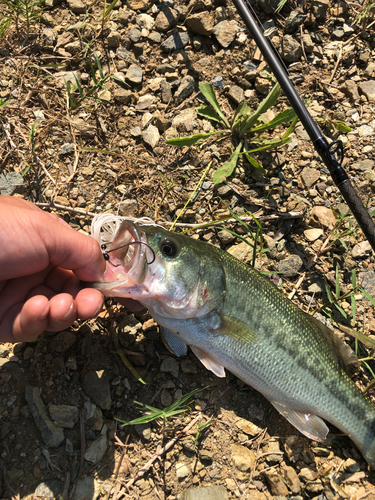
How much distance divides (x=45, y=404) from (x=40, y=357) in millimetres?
430

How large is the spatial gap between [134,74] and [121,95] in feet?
1.17

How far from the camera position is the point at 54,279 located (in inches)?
124

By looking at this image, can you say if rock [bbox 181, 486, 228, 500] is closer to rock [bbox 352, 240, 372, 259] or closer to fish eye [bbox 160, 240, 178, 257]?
fish eye [bbox 160, 240, 178, 257]

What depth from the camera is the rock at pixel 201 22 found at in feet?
14.9

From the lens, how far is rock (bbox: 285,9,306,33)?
15.8ft

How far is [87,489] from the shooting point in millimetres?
3109

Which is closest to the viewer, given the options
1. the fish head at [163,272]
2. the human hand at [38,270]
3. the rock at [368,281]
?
the human hand at [38,270]

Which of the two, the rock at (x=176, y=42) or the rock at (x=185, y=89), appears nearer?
the rock at (x=185, y=89)

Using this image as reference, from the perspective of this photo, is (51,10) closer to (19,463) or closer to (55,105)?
(55,105)

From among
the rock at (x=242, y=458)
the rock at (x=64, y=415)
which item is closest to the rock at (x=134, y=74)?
the rock at (x=64, y=415)

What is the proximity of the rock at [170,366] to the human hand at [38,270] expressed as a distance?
107cm

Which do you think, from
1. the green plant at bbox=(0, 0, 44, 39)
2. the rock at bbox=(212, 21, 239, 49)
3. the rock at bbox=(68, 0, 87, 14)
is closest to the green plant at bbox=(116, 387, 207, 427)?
the rock at bbox=(212, 21, 239, 49)

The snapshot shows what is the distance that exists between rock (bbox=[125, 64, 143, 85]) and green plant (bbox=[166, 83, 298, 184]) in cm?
79

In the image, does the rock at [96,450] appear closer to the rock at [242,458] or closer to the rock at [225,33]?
the rock at [242,458]
